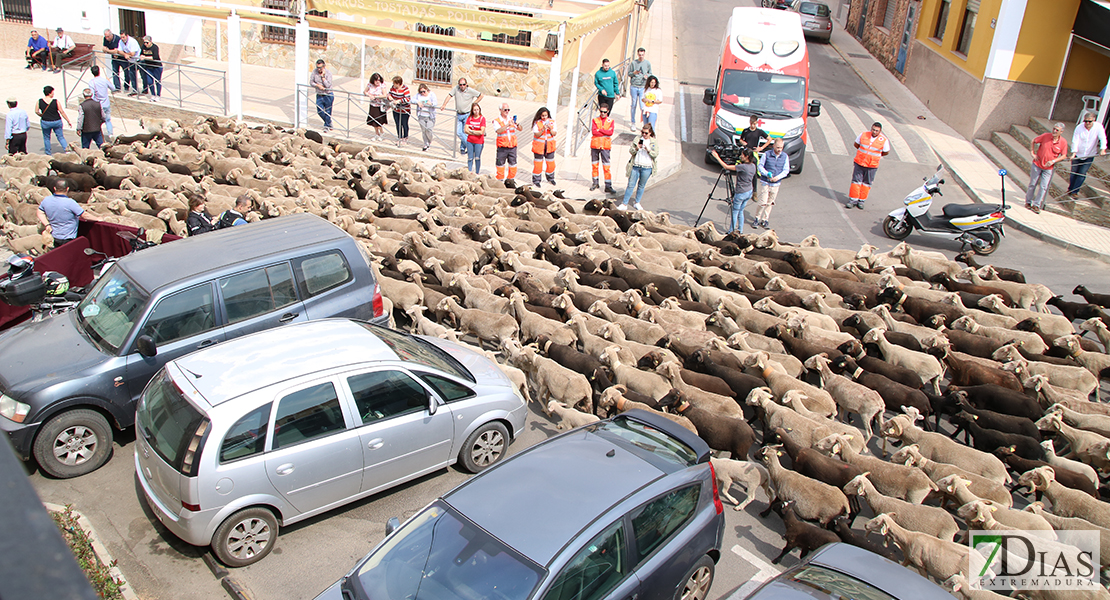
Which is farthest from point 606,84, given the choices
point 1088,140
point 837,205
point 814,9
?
point 814,9

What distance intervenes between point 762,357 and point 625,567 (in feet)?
16.9

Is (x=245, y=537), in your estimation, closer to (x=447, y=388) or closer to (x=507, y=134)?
(x=447, y=388)

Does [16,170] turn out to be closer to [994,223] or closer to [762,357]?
[762,357]

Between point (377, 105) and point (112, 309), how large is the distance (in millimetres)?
13988

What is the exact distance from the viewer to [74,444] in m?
7.80

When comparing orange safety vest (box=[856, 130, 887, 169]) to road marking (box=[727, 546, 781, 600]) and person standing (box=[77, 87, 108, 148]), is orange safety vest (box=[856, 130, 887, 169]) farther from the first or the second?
person standing (box=[77, 87, 108, 148])

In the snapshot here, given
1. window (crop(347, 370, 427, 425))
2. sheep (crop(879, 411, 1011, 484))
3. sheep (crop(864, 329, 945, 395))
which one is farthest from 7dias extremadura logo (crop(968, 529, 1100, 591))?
window (crop(347, 370, 427, 425))

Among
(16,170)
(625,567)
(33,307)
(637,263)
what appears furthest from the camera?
(16,170)

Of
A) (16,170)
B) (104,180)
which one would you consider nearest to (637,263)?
(104,180)

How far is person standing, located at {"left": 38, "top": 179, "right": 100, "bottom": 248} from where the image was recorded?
36.8 ft

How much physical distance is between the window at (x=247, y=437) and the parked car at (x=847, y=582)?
13.8ft

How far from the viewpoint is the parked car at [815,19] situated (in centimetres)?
3953

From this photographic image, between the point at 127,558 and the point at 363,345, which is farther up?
the point at 363,345

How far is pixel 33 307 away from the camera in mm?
9523
